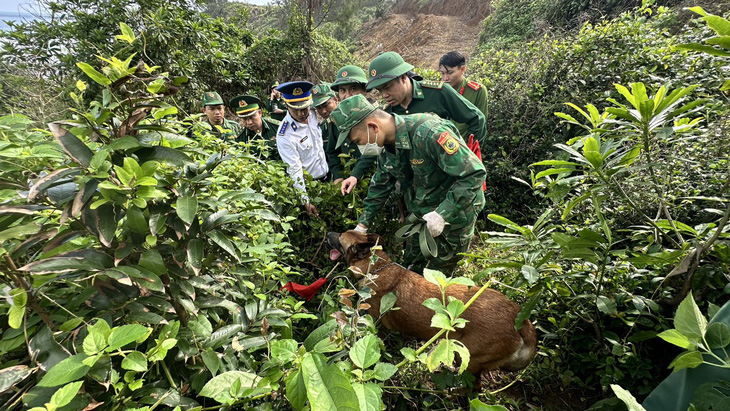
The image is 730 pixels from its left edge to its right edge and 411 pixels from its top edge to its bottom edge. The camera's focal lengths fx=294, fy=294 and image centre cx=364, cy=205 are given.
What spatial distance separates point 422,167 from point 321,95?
2.47 m

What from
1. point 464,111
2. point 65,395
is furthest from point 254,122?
point 65,395

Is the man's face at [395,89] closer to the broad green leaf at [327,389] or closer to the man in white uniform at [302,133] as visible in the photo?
the man in white uniform at [302,133]

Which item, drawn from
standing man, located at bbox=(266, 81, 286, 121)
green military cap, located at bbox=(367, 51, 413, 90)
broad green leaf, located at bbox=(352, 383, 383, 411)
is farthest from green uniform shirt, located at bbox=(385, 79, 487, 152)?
broad green leaf, located at bbox=(352, 383, 383, 411)

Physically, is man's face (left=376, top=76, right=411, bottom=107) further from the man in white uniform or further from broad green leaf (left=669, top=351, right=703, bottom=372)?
broad green leaf (left=669, top=351, right=703, bottom=372)

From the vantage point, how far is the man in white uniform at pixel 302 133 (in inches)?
150

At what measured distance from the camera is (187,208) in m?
1.03

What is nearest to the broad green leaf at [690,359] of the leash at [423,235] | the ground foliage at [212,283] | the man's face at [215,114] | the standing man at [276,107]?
the ground foliage at [212,283]

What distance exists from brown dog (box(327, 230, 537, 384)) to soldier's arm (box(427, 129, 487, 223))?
0.61m

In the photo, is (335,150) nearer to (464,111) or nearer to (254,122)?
(464,111)

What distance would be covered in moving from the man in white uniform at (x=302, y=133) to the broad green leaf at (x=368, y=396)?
123 inches

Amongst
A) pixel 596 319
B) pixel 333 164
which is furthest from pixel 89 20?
pixel 596 319

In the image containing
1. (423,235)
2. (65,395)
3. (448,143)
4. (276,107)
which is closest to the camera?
(65,395)

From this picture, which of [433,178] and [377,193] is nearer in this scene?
[433,178]

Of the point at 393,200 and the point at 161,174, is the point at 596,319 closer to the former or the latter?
the point at 393,200
